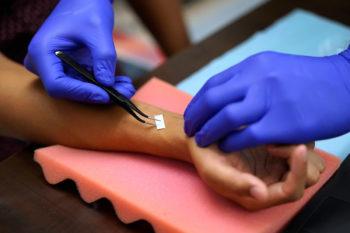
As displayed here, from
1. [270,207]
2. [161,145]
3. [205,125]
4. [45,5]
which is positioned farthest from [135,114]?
[45,5]

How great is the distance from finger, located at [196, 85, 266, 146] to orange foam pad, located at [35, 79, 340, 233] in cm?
14

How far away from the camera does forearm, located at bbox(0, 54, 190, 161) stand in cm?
96

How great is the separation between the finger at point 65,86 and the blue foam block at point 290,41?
0.34 metres

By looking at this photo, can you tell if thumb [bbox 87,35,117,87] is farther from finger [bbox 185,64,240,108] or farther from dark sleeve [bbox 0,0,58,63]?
dark sleeve [bbox 0,0,58,63]

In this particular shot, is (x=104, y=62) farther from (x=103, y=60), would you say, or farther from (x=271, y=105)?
(x=271, y=105)

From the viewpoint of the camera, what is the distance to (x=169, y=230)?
0.82m

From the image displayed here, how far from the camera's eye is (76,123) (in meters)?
1.01

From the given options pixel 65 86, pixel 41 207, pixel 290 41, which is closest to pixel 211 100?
pixel 65 86

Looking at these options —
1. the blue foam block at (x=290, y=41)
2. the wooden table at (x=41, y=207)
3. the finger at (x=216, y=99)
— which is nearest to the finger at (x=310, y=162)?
the finger at (x=216, y=99)

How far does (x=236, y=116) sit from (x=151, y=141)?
0.86 ft

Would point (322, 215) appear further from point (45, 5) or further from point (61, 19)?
point (45, 5)

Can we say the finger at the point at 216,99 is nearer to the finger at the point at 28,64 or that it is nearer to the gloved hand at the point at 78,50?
the gloved hand at the point at 78,50

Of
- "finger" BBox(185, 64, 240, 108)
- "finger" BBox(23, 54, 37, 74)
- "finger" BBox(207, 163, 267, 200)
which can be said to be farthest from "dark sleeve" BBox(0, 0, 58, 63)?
"finger" BBox(207, 163, 267, 200)

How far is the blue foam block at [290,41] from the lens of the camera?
1.29 meters
